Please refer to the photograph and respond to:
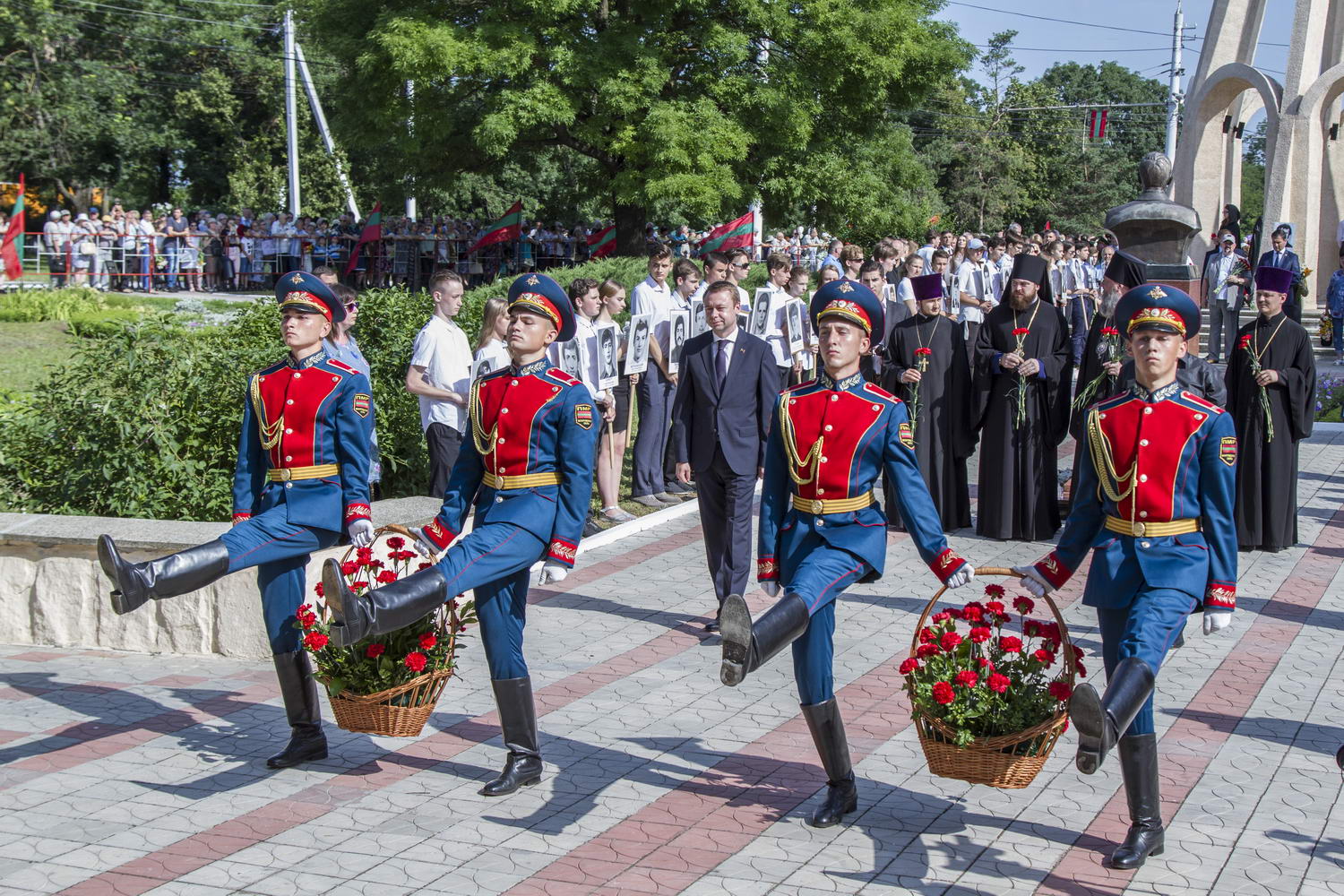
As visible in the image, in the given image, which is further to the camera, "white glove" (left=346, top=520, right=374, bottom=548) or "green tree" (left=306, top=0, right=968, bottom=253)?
"green tree" (left=306, top=0, right=968, bottom=253)

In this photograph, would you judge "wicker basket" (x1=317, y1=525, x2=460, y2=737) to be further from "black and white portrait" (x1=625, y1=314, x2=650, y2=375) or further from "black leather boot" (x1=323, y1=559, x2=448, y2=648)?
"black and white portrait" (x1=625, y1=314, x2=650, y2=375)

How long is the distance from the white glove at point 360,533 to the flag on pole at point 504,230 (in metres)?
24.8

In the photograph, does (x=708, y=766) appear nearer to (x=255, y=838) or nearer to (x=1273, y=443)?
(x=255, y=838)

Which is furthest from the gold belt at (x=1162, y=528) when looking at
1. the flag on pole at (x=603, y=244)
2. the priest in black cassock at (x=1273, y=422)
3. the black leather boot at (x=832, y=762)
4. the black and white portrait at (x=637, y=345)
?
the flag on pole at (x=603, y=244)

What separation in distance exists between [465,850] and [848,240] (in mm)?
28126

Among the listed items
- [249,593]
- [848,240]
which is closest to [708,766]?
[249,593]

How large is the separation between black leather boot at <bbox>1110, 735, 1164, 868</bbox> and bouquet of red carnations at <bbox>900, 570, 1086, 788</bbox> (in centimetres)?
26

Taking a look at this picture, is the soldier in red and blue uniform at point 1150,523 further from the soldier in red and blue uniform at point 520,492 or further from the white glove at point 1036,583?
the soldier in red and blue uniform at point 520,492

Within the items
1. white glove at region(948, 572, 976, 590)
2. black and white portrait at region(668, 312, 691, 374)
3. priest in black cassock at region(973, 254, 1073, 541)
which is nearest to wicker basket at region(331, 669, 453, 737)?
white glove at region(948, 572, 976, 590)

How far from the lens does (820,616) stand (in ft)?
18.5

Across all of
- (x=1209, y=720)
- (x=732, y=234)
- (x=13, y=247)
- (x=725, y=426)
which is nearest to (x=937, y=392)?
(x=725, y=426)

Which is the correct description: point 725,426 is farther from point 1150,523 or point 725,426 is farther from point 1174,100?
point 1174,100

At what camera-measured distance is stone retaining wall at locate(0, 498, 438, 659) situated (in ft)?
26.3

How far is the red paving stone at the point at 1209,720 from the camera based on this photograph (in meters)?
5.21
